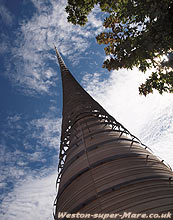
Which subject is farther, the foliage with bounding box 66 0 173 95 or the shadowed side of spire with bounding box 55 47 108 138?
the shadowed side of spire with bounding box 55 47 108 138

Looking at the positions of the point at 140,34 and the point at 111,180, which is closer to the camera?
the point at 111,180

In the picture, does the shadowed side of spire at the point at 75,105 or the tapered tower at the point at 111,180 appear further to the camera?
the shadowed side of spire at the point at 75,105

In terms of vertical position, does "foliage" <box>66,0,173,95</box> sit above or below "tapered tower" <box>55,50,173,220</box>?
above

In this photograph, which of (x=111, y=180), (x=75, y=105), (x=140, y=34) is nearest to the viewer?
(x=111, y=180)

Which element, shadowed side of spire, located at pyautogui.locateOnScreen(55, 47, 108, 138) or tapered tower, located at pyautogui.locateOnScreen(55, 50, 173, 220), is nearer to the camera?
tapered tower, located at pyautogui.locateOnScreen(55, 50, 173, 220)

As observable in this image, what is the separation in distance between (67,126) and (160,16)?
6.57m

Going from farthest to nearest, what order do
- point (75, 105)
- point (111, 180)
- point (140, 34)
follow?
point (75, 105) → point (140, 34) → point (111, 180)

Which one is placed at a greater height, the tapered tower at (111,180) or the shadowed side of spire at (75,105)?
the shadowed side of spire at (75,105)

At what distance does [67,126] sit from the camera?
860 centimetres

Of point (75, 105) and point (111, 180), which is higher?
point (75, 105)

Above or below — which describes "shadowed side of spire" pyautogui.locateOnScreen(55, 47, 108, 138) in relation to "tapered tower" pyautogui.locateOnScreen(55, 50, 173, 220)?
above

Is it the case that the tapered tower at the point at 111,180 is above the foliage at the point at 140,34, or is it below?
below

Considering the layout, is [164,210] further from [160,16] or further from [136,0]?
[136,0]

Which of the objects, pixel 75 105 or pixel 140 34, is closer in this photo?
pixel 140 34
